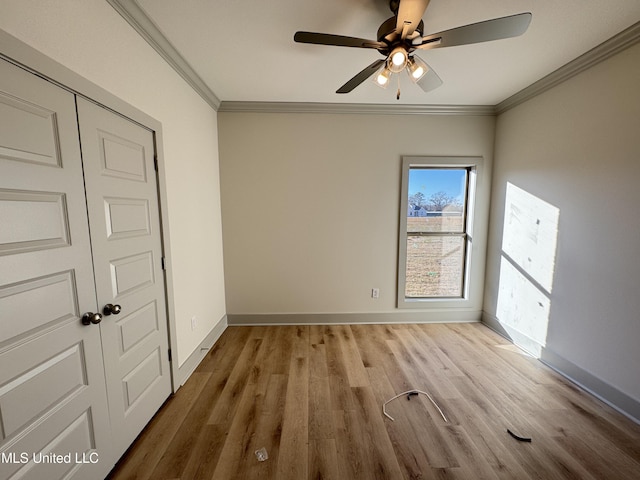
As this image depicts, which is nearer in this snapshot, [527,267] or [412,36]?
[412,36]

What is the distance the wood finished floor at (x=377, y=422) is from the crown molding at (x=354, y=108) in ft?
8.93

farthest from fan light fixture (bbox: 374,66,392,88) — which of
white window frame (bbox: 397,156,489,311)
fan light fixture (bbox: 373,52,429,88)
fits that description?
white window frame (bbox: 397,156,489,311)

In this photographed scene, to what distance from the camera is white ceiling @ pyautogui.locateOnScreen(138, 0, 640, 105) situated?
4.73ft

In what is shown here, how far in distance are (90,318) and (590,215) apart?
11.3 ft

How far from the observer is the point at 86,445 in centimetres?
116

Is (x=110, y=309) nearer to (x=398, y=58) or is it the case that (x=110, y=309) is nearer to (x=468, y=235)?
(x=398, y=58)

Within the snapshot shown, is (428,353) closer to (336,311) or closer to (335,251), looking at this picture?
(336,311)

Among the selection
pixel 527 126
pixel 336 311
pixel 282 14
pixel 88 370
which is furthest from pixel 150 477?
pixel 527 126

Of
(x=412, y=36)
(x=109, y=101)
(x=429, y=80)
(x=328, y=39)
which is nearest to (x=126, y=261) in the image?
(x=109, y=101)

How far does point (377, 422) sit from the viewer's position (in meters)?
1.61

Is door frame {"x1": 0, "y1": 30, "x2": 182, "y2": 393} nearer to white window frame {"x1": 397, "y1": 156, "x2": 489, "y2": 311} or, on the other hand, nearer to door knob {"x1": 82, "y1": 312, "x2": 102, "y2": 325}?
door knob {"x1": 82, "y1": 312, "x2": 102, "y2": 325}

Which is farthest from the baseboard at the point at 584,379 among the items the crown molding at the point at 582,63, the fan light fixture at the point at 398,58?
the fan light fixture at the point at 398,58

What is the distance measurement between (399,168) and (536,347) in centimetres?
237

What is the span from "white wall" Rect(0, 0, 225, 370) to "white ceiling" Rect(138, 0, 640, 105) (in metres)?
0.30
